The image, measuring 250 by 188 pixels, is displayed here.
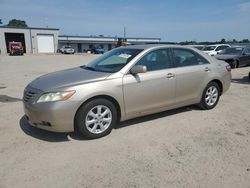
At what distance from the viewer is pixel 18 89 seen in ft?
28.0

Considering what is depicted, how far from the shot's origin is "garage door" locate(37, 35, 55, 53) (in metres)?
54.7

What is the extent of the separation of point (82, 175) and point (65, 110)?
1.15 meters

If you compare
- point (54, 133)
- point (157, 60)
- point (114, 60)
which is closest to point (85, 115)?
point (54, 133)

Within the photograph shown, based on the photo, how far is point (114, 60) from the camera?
5023 millimetres

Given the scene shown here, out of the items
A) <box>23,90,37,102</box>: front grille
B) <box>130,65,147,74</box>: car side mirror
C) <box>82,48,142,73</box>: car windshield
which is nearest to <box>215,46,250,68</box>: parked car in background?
<box>82,48,142,73</box>: car windshield

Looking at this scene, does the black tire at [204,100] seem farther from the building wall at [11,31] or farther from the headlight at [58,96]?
the building wall at [11,31]

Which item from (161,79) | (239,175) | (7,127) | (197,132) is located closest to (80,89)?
(161,79)

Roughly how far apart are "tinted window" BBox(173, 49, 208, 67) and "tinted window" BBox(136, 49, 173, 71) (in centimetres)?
22

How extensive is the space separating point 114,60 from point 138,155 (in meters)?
2.27

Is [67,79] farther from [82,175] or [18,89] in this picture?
[18,89]

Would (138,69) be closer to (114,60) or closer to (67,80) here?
(114,60)

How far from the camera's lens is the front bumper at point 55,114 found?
3.72 meters

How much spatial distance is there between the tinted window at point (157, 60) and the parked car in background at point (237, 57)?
11.5 meters

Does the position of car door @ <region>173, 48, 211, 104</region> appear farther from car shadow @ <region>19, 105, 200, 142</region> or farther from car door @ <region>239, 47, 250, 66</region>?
car door @ <region>239, 47, 250, 66</region>
